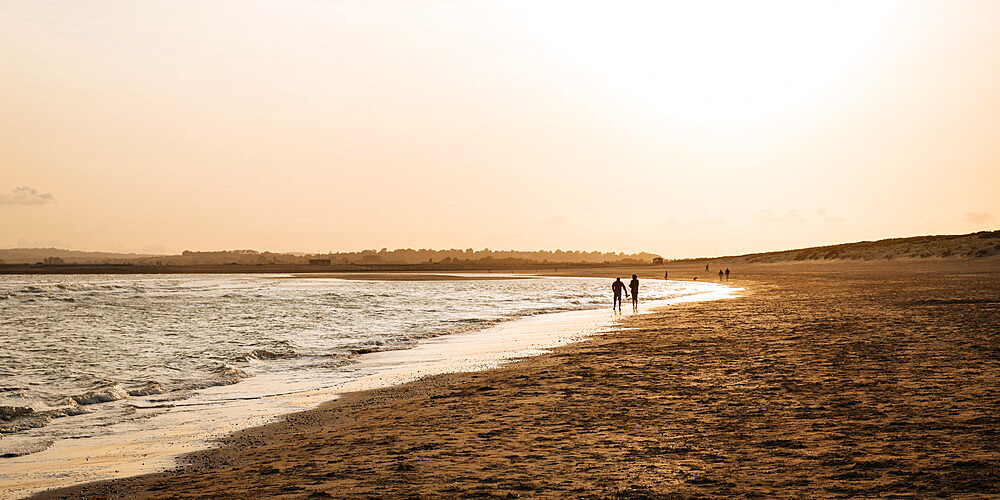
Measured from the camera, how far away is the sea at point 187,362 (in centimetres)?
928

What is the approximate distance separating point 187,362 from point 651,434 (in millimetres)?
13208

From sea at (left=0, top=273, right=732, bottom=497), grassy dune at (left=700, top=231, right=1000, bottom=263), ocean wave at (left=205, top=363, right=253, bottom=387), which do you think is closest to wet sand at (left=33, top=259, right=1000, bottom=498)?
sea at (left=0, top=273, right=732, bottom=497)

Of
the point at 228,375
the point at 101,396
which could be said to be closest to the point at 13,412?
the point at 101,396

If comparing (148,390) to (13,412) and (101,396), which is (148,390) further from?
(13,412)

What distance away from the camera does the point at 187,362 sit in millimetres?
17203

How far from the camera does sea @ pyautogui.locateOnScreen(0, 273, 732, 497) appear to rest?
928 cm

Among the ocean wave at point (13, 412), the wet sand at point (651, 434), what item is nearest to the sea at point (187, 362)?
the ocean wave at point (13, 412)

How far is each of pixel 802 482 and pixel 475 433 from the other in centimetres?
400

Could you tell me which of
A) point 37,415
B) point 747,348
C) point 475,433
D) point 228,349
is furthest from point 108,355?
point 747,348

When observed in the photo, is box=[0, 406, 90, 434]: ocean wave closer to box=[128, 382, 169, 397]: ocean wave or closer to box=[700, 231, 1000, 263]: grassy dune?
box=[128, 382, 169, 397]: ocean wave

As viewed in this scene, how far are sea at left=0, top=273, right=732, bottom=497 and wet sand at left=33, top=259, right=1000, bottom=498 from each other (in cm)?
137

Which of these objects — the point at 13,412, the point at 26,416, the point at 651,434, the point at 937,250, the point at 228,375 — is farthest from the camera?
the point at 937,250

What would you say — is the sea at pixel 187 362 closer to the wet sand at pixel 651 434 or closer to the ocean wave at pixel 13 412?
the ocean wave at pixel 13 412

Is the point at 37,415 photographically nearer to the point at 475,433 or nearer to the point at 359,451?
the point at 359,451
